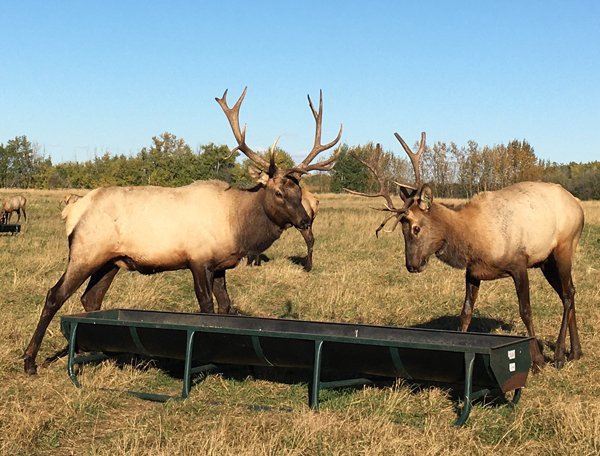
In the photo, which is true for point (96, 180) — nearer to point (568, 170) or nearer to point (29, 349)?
point (568, 170)

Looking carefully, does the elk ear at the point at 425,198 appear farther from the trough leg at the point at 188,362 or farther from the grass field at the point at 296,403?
the trough leg at the point at 188,362

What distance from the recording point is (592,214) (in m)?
30.0

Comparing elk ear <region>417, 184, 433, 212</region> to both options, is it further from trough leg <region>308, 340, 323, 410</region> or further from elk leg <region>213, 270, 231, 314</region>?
trough leg <region>308, 340, 323, 410</region>

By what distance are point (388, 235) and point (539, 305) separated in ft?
34.0

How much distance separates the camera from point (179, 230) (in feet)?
24.8

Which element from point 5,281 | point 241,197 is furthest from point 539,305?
point 5,281

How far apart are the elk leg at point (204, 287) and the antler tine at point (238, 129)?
4.63ft

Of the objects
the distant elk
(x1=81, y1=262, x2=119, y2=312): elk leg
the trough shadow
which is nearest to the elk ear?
(x1=81, y1=262, x2=119, y2=312): elk leg

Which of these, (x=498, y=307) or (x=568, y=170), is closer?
(x=498, y=307)

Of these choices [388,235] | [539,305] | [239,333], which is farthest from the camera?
[388,235]

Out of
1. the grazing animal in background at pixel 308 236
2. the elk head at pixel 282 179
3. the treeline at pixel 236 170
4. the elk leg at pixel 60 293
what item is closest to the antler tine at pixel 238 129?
the elk head at pixel 282 179

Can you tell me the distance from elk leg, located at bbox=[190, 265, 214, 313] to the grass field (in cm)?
95

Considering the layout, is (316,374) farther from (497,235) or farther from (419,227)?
(497,235)

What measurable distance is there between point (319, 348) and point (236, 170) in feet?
211
